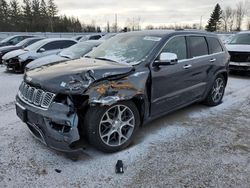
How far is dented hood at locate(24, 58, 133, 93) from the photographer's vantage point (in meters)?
3.04

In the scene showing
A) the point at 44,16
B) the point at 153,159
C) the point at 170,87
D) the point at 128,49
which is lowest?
the point at 153,159

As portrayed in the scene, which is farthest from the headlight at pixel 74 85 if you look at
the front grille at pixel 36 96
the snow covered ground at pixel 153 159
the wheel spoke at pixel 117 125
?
the snow covered ground at pixel 153 159

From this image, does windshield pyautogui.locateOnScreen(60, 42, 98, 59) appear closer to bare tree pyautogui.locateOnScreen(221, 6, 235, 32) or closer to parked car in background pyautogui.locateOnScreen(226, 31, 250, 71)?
parked car in background pyautogui.locateOnScreen(226, 31, 250, 71)

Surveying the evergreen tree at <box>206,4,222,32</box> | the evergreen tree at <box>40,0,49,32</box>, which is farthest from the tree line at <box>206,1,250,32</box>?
the evergreen tree at <box>40,0,49,32</box>

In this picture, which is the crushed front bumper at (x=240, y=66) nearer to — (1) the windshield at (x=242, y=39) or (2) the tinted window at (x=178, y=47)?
(1) the windshield at (x=242, y=39)

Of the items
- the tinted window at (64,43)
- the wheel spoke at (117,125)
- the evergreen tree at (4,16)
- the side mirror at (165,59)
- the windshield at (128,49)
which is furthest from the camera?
the evergreen tree at (4,16)

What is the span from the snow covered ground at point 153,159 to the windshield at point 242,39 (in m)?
6.70

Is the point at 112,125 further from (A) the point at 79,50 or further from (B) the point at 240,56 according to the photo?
(B) the point at 240,56

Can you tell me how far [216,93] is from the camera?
5.66 metres

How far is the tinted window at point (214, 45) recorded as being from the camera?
5.27 metres

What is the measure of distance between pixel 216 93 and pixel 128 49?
105 inches

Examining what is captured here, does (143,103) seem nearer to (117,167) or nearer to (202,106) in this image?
(117,167)

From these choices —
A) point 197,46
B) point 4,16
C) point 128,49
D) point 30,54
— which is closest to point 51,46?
point 30,54

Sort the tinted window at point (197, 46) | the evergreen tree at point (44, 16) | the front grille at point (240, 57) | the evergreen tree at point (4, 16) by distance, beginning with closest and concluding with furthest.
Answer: the tinted window at point (197, 46) < the front grille at point (240, 57) < the evergreen tree at point (4, 16) < the evergreen tree at point (44, 16)
